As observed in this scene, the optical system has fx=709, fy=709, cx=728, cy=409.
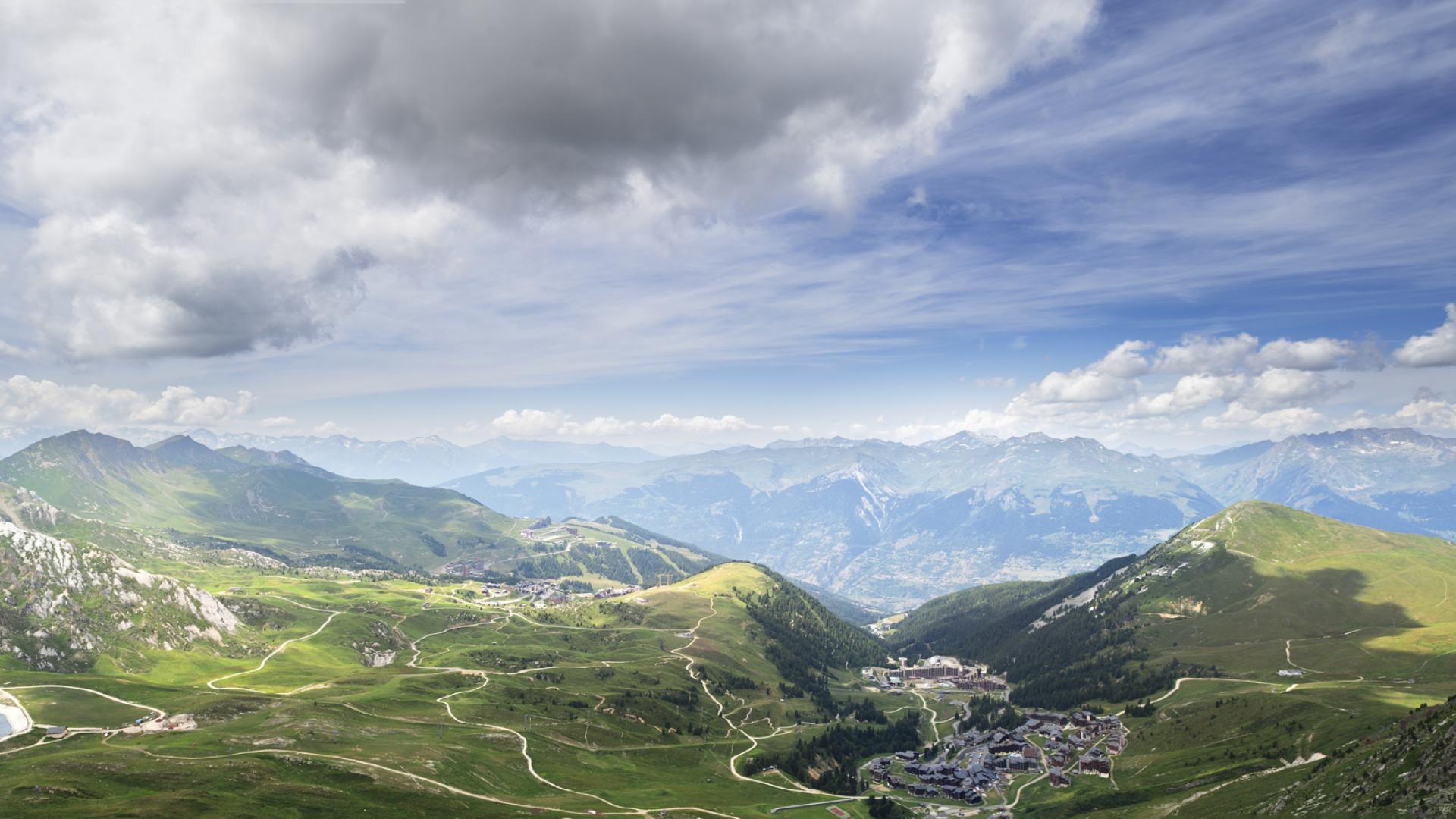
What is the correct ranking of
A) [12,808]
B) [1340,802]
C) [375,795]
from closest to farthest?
[1340,802], [12,808], [375,795]

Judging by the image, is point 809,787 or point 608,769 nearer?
point 608,769

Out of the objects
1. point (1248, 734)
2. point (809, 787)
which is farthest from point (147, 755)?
point (1248, 734)

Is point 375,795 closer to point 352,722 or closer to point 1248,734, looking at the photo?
point 352,722

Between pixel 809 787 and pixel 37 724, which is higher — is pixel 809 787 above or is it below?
below

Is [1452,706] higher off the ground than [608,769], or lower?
higher

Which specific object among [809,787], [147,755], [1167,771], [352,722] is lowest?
[809,787]

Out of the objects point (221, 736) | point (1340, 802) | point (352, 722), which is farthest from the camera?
point (352, 722)

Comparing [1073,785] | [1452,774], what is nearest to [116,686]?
[1073,785]

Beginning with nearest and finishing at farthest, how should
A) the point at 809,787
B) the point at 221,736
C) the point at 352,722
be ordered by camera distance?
the point at 221,736 → the point at 352,722 → the point at 809,787

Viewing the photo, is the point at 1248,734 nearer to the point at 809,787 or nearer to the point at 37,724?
the point at 809,787
